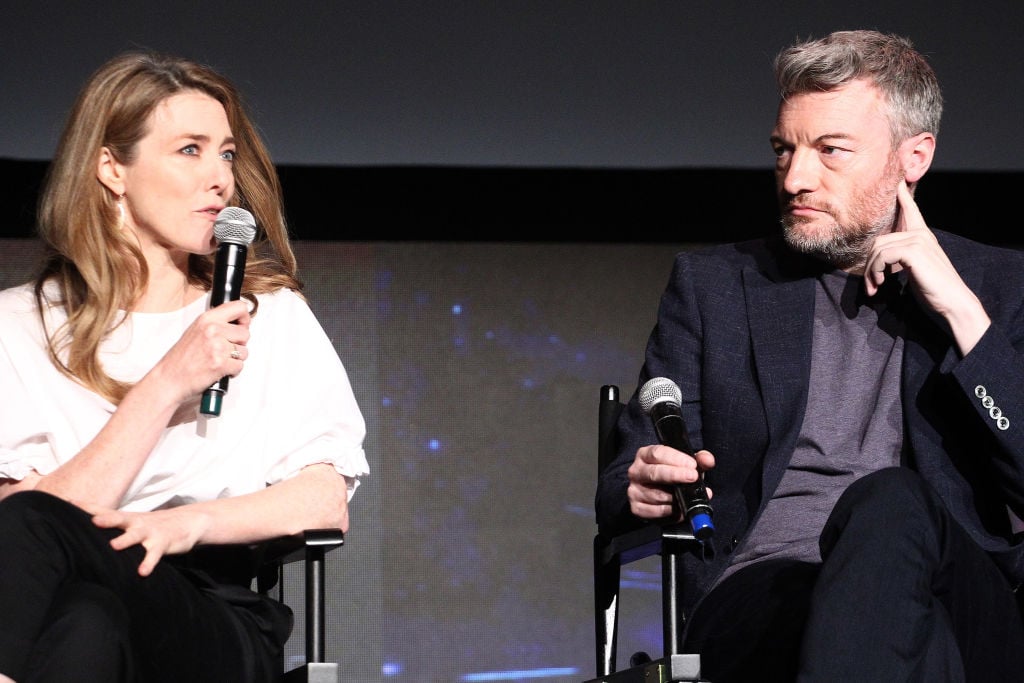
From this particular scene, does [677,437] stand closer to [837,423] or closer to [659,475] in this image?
[659,475]

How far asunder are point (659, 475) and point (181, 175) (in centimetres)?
93

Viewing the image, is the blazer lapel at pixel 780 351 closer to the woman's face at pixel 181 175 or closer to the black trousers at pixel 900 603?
the black trousers at pixel 900 603

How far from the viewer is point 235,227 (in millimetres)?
1965

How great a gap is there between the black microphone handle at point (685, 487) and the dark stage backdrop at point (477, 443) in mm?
1872

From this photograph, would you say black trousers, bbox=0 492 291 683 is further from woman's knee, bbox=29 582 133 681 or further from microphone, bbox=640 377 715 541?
microphone, bbox=640 377 715 541

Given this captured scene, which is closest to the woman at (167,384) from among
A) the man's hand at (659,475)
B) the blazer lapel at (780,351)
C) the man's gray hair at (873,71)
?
the man's hand at (659,475)

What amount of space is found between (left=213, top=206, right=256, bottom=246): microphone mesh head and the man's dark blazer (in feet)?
2.25

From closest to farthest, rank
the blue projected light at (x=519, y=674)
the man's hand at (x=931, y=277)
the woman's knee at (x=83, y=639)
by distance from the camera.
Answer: the woman's knee at (x=83, y=639)
the man's hand at (x=931, y=277)
the blue projected light at (x=519, y=674)

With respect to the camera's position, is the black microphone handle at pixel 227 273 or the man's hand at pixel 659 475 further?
the black microphone handle at pixel 227 273

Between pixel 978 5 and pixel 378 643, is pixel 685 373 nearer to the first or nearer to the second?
pixel 378 643

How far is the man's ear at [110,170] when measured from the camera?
2217mm

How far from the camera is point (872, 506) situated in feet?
5.45

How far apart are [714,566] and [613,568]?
159mm

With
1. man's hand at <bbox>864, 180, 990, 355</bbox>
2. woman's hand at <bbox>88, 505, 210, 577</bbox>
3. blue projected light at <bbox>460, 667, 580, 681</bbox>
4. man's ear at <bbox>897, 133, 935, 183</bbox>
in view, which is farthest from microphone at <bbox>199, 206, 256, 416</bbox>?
blue projected light at <bbox>460, 667, 580, 681</bbox>
